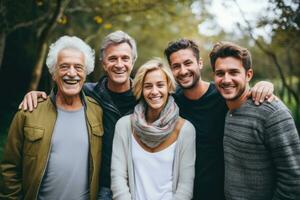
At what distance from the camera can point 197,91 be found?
4086 mm

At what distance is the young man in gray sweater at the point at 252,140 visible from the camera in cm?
295

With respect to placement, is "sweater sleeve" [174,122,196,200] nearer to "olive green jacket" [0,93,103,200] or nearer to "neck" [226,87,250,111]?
"neck" [226,87,250,111]

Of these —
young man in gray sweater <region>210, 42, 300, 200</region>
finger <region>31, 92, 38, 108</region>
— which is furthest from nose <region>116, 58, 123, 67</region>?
young man in gray sweater <region>210, 42, 300, 200</region>

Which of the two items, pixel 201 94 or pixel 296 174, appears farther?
pixel 201 94

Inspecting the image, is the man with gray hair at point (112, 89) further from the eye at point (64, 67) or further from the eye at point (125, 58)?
the eye at point (64, 67)

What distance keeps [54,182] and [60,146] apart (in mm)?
360

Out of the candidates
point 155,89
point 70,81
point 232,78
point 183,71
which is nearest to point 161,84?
point 155,89

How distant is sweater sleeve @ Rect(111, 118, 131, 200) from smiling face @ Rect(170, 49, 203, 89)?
100cm

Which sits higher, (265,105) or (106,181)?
(265,105)

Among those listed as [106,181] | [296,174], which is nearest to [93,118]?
[106,181]

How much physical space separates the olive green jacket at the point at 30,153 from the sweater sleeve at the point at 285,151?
175 centimetres

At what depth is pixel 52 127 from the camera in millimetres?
3498

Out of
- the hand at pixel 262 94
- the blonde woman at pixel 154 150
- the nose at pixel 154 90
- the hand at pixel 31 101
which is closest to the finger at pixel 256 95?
the hand at pixel 262 94

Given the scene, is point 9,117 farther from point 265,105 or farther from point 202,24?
point 265,105
